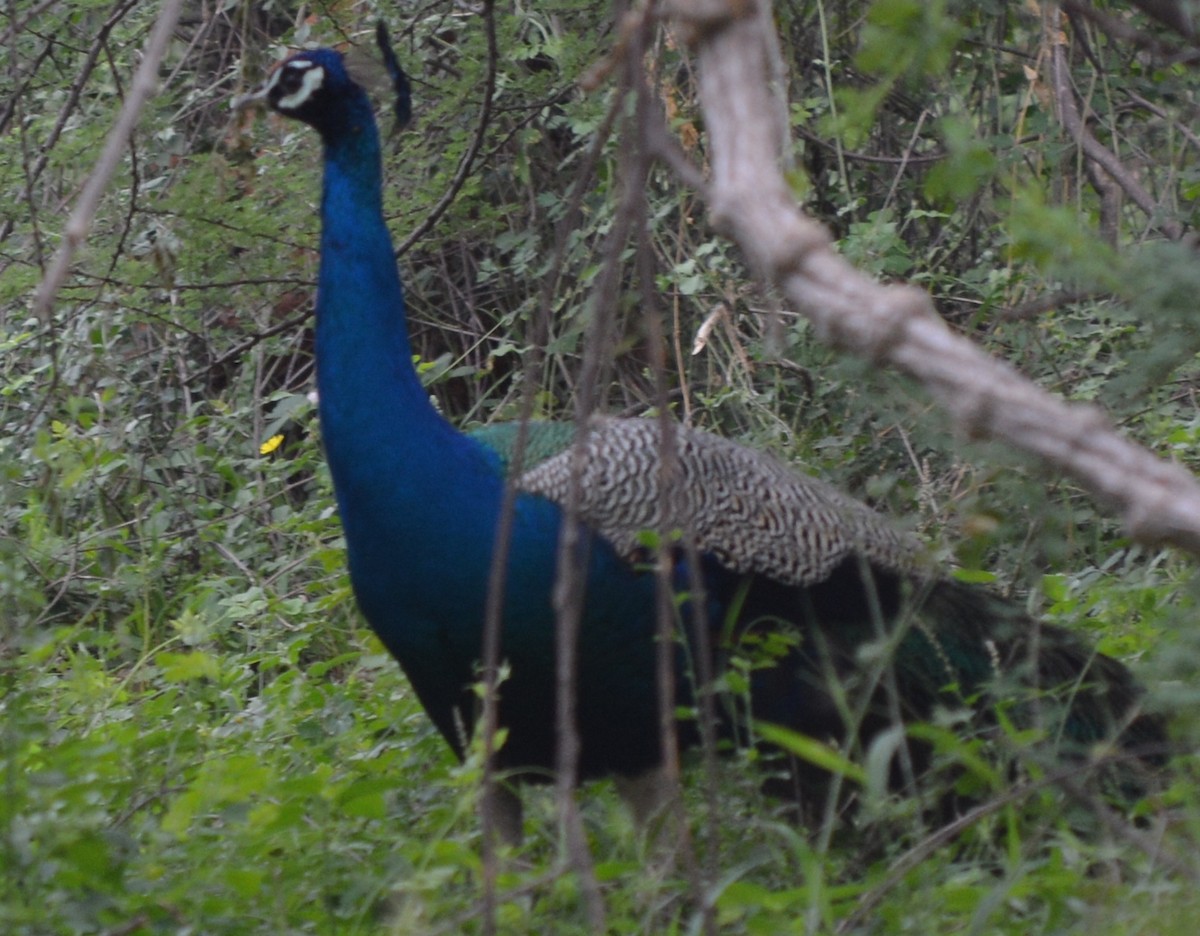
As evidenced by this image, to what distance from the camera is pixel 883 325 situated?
1.45 meters

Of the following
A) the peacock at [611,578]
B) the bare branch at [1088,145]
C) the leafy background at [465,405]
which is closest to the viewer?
the leafy background at [465,405]

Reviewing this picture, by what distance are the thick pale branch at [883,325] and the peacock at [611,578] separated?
3.14ft

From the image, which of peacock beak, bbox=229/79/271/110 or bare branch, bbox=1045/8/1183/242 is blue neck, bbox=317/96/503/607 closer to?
peacock beak, bbox=229/79/271/110

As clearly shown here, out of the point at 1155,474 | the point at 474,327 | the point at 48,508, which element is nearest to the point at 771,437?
the point at 474,327

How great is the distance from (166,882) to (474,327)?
2928 millimetres

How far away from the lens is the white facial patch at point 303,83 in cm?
311

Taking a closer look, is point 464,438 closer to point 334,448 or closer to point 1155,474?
point 334,448

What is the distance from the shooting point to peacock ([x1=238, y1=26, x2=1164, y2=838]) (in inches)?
107

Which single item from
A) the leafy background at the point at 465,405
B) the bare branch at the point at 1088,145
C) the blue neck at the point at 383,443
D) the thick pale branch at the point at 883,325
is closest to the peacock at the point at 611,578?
the blue neck at the point at 383,443

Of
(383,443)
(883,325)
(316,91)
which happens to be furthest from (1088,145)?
(883,325)

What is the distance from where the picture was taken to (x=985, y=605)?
3107 mm

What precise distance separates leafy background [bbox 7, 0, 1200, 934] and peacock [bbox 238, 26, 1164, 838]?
15 centimetres

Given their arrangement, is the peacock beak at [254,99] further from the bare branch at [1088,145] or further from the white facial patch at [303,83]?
the bare branch at [1088,145]

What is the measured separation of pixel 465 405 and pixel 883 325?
387 centimetres
